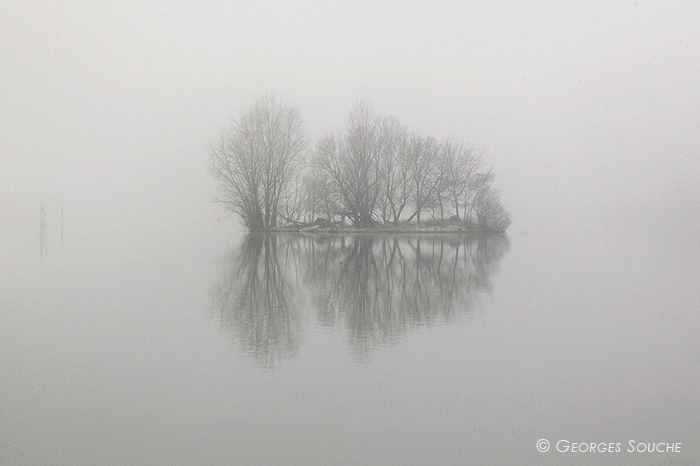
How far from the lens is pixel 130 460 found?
3920mm

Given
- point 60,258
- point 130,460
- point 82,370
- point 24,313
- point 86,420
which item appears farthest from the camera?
point 60,258

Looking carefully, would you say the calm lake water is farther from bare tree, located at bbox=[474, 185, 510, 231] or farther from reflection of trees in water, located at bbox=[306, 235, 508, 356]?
bare tree, located at bbox=[474, 185, 510, 231]

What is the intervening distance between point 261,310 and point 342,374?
12.3 feet

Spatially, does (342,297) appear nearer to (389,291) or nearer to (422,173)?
(389,291)

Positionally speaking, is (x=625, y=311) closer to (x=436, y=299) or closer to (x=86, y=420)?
(x=436, y=299)

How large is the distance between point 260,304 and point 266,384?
4.55 meters

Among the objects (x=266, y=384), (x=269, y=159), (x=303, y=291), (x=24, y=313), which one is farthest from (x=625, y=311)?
(x=269, y=159)

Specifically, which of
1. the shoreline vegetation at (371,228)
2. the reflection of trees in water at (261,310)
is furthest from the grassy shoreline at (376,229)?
the reflection of trees in water at (261,310)

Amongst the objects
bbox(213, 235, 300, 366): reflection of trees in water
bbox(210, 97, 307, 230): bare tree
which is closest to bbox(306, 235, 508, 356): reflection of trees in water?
bbox(213, 235, 300, 366): reflection of trees in water

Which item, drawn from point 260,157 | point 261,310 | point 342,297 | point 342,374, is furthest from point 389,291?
point 260,157

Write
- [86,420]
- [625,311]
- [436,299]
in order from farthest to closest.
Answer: [436,299], [625,311], [86,420]

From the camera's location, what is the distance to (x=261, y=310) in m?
9.38

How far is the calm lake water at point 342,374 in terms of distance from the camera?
4.21 meters

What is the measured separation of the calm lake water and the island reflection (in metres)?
0.06
